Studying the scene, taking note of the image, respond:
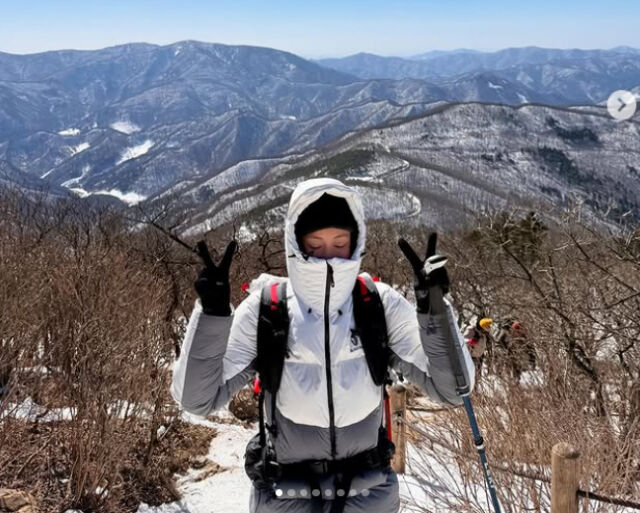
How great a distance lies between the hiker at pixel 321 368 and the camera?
228 cm

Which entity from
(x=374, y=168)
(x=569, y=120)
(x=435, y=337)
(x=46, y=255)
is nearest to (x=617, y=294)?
(x=435, y=337)

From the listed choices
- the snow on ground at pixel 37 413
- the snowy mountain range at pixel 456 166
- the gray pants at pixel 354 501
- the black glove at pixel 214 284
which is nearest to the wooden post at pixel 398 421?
the snow on ground at pixel 37 413

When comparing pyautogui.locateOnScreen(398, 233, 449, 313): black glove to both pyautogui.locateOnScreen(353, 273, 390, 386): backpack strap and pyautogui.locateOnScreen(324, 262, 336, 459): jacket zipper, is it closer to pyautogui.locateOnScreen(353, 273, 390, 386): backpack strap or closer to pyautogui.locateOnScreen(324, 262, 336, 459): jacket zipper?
pyautogui.locateOnScreen(353, 273, 390, 386): backpack strap

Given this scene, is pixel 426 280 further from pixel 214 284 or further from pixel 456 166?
pixel 456 166

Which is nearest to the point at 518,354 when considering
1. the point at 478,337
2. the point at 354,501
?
the point at 478,337

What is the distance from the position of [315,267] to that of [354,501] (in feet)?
3.25

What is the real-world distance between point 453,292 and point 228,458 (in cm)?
1215

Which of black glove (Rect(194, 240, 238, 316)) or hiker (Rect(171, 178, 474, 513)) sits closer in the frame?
black glove (Rect(194, 240, 238, 316))

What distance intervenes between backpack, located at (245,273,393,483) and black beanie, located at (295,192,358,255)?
235 mm

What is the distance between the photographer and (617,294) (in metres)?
9.52

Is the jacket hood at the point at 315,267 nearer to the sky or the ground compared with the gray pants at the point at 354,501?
nearer to the sky

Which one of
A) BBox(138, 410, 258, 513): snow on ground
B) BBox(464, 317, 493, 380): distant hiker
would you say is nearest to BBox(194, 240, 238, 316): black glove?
BBox(464, 317, 493, 380): distant hiker

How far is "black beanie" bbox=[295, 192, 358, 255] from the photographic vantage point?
94.5 inches

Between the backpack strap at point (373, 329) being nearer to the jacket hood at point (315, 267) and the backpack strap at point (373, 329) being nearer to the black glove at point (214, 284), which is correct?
the jacket hood at point (315, 267)
